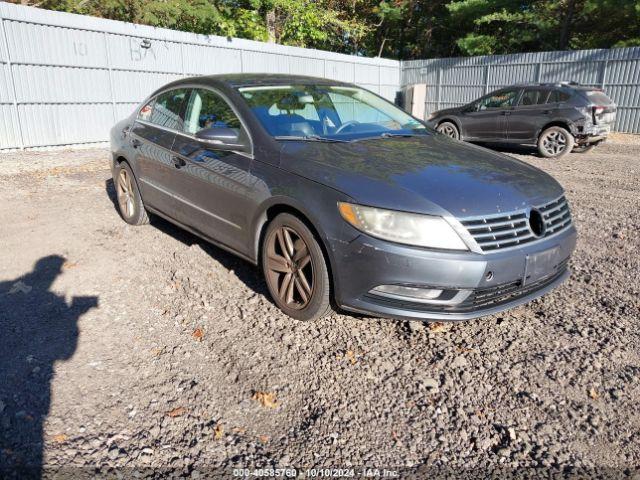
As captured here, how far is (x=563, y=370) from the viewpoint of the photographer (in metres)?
2.80

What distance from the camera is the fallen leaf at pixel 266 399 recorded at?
2.55 m

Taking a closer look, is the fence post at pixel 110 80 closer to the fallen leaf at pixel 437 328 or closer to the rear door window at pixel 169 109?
the rear door window at pixel 169 109

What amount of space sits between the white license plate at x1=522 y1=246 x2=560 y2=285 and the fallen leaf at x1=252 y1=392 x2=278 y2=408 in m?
1.56

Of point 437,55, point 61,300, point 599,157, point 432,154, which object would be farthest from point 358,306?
point 437,55

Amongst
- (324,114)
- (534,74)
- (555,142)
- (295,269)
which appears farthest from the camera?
(534,74)

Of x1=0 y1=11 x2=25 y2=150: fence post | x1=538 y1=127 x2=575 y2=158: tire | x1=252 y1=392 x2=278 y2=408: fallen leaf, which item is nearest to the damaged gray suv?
x1=538 y1=127 x2=575 y2=158: tire

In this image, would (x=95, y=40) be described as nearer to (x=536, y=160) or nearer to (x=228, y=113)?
(x=228, y=113)

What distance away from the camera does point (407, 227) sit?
8.83ft

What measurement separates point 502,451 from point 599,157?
10.5 m

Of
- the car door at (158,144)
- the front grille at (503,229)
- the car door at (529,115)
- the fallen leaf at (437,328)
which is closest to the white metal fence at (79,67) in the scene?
the car door at (158,144)

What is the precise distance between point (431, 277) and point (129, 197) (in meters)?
3.80

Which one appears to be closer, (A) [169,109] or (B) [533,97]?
(A) [169,109]

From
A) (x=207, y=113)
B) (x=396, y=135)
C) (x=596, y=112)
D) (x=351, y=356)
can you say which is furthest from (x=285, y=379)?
(x=596, y=112)

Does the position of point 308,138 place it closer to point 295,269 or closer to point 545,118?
point 295,269
